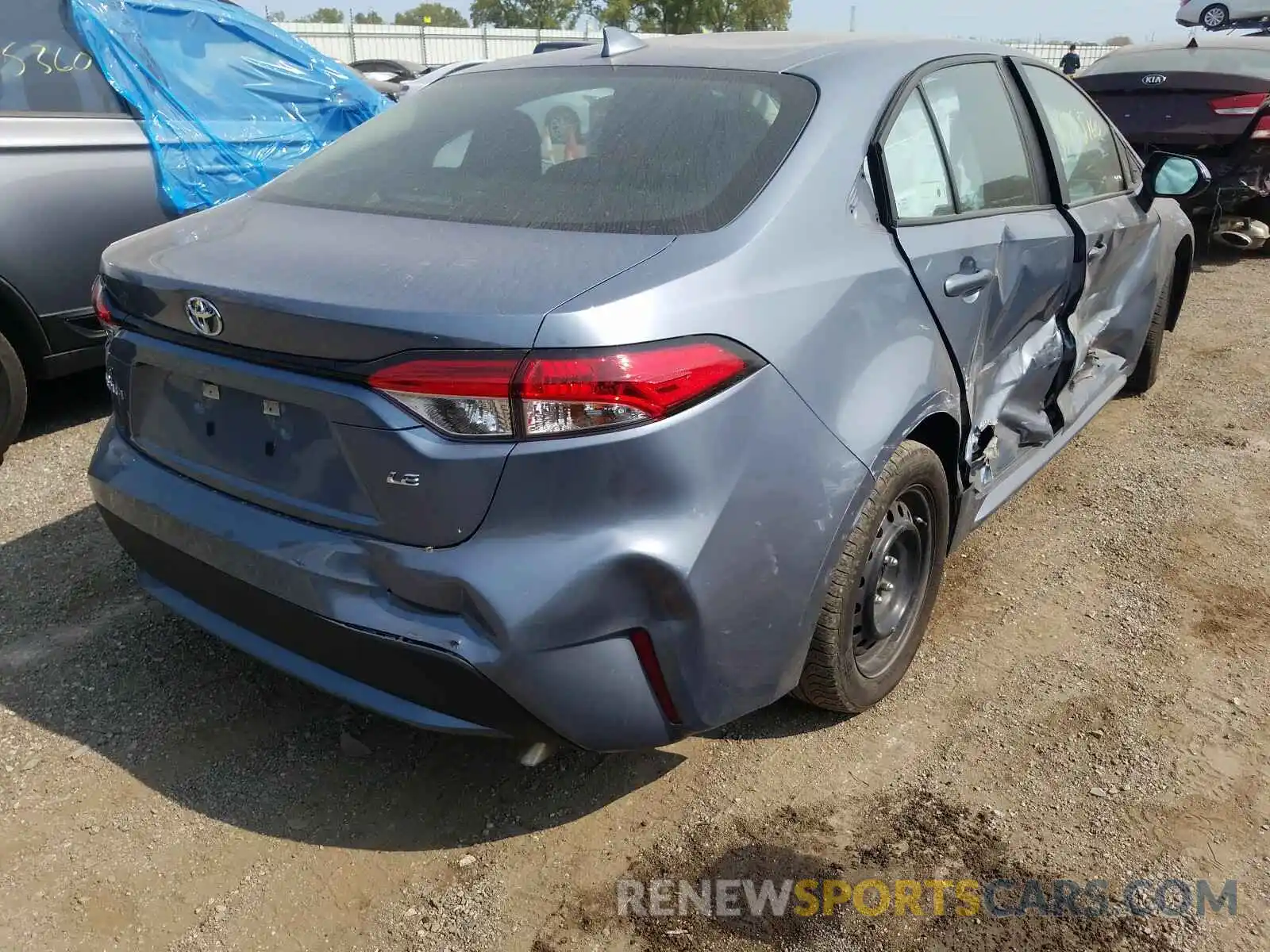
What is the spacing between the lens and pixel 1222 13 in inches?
876

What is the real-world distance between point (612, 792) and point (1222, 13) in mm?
25907

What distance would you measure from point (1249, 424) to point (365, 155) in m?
4.10

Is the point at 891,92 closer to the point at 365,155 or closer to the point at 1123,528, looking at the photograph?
the point at 365,155

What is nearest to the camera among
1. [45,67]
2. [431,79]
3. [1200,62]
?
[45,67]

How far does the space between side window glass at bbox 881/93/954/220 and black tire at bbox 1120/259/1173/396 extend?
95.1 inches

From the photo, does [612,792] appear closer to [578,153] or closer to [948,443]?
[948,443]

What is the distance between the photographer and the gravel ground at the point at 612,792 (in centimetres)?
205

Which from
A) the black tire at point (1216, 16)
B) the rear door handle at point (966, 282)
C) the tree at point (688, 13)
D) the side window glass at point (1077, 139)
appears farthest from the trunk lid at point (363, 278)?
the tree at point (688, 13)

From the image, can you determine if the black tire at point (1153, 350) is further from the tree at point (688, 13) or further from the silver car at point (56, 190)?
the tree at point (688, 13)

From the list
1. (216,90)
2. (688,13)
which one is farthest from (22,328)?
(688,13)

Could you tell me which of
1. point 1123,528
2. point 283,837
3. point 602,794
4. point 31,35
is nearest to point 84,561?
point 283,837

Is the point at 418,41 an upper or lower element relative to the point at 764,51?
upper

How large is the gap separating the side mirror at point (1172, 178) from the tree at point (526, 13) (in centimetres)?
6119

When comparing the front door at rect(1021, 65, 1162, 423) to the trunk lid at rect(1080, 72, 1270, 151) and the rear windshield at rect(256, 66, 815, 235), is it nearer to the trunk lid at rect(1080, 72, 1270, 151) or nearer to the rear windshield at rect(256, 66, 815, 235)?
the rear windshield at rect(256, 66, 815, 235)
